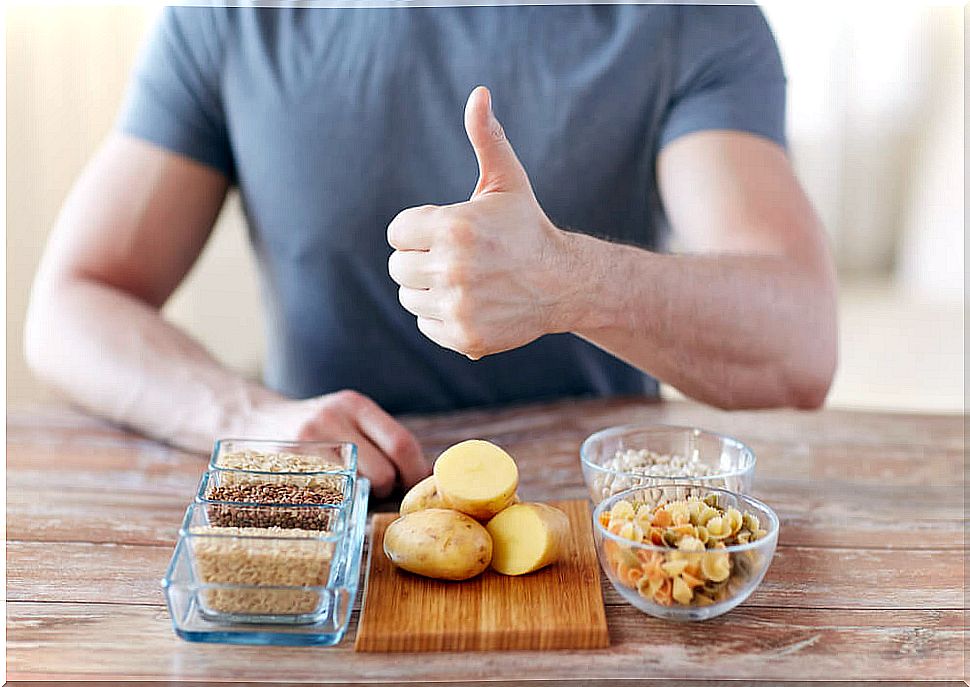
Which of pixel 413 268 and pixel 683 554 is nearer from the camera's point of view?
pixel 683 554

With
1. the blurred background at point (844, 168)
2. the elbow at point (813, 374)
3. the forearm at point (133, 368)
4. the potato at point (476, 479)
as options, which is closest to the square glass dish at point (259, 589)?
the potato at point (476, 479)

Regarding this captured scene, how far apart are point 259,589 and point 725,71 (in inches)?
32.6

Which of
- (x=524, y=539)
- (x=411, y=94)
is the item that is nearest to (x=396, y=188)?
(x=411, y=94)

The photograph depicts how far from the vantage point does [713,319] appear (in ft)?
3.40

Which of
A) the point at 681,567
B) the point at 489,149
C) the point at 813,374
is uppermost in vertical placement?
the point at 489,149

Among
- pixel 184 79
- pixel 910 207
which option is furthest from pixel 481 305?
pixel 910 207

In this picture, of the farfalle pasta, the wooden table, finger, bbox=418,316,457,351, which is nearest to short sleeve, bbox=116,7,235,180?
the wooden table

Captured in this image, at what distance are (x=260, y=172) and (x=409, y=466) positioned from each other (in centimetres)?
50

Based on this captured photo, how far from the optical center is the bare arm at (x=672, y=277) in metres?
0.81

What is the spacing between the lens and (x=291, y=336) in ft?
4.46

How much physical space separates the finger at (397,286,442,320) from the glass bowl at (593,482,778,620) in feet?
0.69

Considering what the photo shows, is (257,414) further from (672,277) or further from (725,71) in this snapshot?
(725,71)

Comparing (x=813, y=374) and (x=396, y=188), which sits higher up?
(x=396, y=188)

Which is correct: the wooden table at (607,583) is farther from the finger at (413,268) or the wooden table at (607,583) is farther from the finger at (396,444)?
the finger at (413,268)
